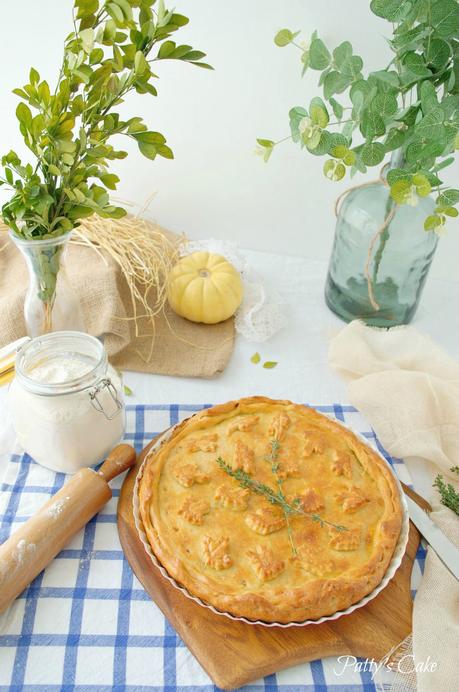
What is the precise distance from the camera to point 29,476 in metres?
1.57

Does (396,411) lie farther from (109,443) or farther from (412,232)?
(109,443)

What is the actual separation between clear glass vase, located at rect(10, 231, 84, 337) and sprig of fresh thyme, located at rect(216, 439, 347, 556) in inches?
22.4

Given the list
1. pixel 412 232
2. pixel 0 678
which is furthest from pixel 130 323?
pixel 0 678

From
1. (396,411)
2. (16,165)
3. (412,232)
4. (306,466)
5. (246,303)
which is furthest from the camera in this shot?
(246,303)

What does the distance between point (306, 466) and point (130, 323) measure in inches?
32.4

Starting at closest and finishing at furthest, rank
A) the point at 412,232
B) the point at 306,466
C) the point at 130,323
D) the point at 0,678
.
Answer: the point at 0,678 < the point at 306,466 < the point at 412,232 < the point at 130,323

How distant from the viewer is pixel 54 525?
1.37m

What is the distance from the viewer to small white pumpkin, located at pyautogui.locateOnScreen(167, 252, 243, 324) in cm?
202

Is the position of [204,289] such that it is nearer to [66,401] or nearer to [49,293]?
[49,293]

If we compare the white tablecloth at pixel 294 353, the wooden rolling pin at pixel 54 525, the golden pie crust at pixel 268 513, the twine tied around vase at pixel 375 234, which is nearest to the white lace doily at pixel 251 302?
the white tablecloth at pixel 294 353

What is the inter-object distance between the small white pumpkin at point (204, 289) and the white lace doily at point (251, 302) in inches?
2.5

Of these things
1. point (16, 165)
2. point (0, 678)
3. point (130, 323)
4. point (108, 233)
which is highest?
point (16, 165)

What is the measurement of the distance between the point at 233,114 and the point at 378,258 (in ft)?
2.57

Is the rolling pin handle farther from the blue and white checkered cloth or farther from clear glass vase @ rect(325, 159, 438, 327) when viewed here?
clear glass vase @ rect(325, 159, 438, 327)
